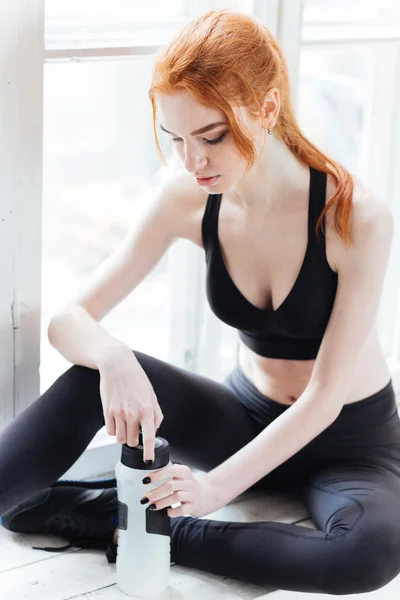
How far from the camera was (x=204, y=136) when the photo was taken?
4.78 feet

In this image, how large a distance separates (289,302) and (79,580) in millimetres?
608

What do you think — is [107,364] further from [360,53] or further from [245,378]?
[360,53]

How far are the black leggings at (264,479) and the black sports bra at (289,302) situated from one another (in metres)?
0.15

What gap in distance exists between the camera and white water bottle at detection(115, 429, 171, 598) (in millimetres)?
1526

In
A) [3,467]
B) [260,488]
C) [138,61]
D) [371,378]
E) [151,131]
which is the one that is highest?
[138,61]

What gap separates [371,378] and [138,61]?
76 centimetres

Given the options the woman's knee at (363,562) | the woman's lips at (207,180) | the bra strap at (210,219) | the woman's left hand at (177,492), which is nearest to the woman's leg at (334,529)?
the woman's knee at (363,562)

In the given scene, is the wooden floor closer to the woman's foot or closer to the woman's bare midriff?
the woman's foot

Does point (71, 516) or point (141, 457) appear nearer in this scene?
point (141, 457)

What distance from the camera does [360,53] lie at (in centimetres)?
223

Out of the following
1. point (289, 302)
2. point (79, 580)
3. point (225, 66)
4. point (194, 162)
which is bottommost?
point (79, 580)

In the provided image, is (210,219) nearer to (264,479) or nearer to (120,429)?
(120,429)

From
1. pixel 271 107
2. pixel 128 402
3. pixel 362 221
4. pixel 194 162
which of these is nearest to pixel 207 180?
pixel 194 162

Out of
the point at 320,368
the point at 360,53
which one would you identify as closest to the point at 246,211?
the point at 320,368
